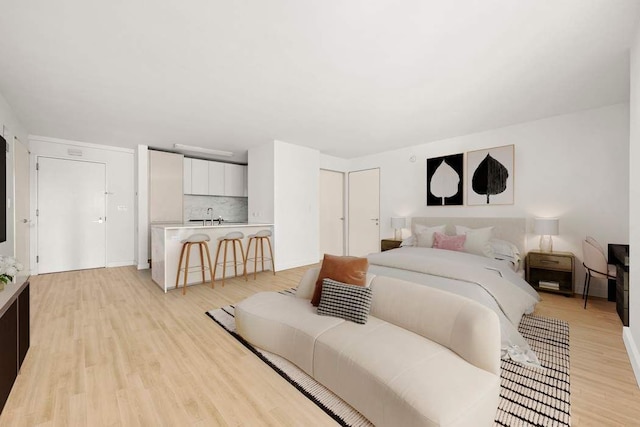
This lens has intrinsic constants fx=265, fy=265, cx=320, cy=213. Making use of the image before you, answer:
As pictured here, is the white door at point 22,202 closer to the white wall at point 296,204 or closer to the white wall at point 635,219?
the white wall at point 296,204

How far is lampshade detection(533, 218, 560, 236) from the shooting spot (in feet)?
11.6

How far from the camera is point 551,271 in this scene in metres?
3.75

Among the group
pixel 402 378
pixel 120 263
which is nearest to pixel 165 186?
pixel 120 263

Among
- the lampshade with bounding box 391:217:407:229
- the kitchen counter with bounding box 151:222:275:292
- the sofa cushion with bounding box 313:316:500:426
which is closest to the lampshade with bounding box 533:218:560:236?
the lampshade with bounding box 391:217:407:229

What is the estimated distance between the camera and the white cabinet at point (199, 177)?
5961mm

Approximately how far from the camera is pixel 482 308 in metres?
1.56

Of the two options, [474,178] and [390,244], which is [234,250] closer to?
[390,244]

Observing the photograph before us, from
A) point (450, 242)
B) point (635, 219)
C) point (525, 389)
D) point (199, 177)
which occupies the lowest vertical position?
point (525, 389)

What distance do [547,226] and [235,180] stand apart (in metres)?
6.10

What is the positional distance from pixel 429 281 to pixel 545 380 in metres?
1.00

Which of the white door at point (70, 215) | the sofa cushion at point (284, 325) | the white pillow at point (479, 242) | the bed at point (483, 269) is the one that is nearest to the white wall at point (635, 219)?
the bed at point (483, 269)

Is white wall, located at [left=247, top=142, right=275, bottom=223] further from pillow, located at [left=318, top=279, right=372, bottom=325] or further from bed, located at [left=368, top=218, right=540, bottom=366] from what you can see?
pillow, located at [left=318, top=279, right=372, bottom=325]

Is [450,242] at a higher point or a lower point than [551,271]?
higher

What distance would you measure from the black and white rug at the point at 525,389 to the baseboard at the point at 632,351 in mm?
357
